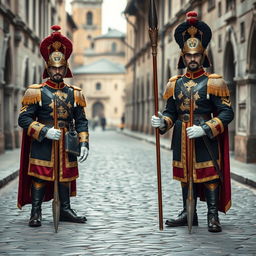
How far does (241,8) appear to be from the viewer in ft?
55.6

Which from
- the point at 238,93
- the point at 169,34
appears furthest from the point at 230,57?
the point at 169,34

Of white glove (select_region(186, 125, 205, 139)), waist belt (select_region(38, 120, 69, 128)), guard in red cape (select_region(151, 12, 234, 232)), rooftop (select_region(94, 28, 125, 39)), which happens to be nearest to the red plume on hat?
waist belt (select_region(38, 120, 69, 128))

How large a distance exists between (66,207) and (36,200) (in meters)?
0.41

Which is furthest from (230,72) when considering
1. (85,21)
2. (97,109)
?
(85,21)

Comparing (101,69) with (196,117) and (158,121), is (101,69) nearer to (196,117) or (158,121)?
(196,117)

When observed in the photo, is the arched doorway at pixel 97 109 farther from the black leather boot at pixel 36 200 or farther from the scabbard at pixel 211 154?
the scabbard at pixel 211 154

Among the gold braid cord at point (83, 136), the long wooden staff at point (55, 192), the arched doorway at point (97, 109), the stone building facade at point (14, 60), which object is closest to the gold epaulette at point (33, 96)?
the long wooden staff at point (55, 192)

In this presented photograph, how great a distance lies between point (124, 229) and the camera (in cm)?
737

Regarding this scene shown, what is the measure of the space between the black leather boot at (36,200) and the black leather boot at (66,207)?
0.21 meters

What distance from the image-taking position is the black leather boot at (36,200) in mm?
7500

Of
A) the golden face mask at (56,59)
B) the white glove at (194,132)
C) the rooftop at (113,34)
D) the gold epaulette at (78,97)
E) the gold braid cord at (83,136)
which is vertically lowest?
the gold braid cord at (83,136)

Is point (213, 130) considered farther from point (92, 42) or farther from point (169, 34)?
point (92, 42)

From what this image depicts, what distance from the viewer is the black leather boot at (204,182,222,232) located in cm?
719

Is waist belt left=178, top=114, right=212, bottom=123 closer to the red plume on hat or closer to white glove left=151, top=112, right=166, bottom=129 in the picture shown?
white glove left=151, top=112, right=166, bottom=129
